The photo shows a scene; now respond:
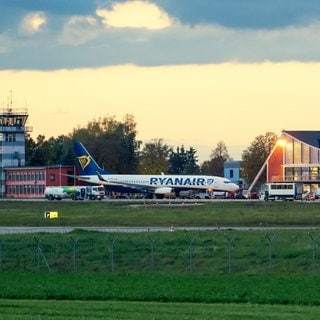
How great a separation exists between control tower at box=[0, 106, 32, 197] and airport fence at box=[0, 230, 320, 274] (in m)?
131

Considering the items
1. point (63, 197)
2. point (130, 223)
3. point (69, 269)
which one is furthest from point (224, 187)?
point (69, 269)

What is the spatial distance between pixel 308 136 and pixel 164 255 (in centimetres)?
12574

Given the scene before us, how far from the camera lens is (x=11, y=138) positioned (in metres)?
184

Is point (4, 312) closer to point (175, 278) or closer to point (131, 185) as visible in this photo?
point (175, 278)

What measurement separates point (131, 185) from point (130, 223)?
279ft

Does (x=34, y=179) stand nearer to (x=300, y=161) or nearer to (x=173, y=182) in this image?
(x=173, y=182)

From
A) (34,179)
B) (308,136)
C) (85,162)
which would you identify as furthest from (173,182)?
(34,179)

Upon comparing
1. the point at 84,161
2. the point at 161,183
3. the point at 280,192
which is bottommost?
the point at 280,192

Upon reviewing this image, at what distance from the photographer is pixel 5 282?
36750 mm

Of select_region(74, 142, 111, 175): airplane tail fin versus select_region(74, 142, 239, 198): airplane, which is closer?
select_region(74, 142, 239, 198): airplane

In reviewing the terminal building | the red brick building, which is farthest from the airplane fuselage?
the red brick building

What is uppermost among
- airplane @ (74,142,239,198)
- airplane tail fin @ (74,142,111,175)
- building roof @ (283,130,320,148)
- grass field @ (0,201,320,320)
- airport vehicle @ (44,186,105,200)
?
building roof @ (283,130,320,148)

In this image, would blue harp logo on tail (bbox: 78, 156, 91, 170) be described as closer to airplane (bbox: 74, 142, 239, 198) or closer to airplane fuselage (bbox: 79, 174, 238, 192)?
airplane (bbox: 74, 142, 239, 198)

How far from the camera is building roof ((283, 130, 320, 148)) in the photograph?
6644 inches
